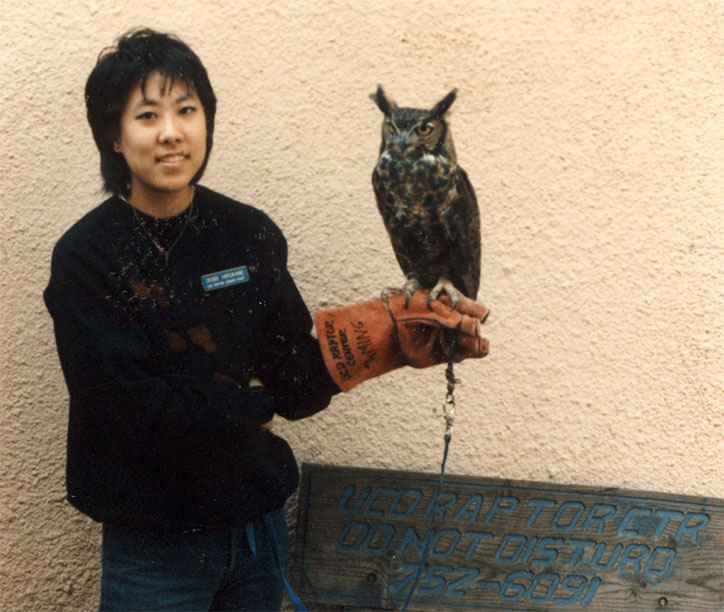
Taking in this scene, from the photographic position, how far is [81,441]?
1359mm

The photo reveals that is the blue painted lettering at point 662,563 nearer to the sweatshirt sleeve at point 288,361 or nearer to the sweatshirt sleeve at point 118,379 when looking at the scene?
the sweatshirt sleeve at point 288,361

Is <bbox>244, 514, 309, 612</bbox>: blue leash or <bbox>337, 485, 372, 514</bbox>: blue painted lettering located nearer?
<bbox>244, 514, 309, 612</bbox>: blue leash

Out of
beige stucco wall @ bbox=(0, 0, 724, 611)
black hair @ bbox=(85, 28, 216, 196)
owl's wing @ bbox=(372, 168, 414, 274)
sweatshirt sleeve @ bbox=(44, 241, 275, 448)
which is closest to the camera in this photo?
sweatshirt sleeve @ bbox=(44, 241, 275, 448)

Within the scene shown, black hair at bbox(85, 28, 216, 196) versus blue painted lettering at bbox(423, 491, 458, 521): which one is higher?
black hair at bbox(85, 28, 216, 196)

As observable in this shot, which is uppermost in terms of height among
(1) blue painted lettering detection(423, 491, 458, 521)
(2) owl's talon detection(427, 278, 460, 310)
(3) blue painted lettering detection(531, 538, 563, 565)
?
(2) owl's talon detection(427, 278, 460, 310)

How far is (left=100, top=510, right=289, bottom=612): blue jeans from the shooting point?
4.43 feet

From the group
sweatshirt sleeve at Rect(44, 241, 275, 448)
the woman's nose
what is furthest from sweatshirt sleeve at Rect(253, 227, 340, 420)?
the woman's nose

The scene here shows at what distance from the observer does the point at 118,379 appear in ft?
4.18

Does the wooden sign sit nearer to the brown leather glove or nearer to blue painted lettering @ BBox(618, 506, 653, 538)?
blue painted lettering @ BBox(618, 506, 653, 538)

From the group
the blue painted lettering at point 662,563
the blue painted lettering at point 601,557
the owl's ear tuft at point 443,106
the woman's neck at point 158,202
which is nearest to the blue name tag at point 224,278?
the woman's neck at point 158,202

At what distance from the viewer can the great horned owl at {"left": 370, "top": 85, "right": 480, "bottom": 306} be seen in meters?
1.46

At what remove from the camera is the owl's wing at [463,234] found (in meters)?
1.50

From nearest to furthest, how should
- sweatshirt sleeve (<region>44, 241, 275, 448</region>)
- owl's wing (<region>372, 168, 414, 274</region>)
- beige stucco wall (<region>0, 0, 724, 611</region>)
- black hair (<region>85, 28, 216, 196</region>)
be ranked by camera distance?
1. sweatshirt sleeve (<region>44, 241, 275, 448</region>)
2. black hair (<region>85, 28, 216, 196</region>)
3. owl's wing (<region>372, 168, 414, 274</region>)
4. beige stucco wall (<region>0, 0, 724, 611</region>)

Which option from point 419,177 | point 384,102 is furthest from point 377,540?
point 384,102
